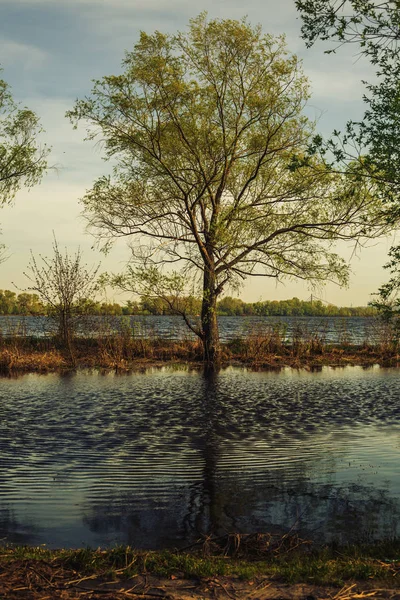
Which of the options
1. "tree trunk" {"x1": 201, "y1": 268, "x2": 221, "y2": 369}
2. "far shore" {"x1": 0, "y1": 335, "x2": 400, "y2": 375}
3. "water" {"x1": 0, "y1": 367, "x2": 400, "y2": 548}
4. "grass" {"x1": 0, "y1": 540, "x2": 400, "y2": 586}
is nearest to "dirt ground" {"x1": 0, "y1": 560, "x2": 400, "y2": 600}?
"grass" {"x1": 0, "y1": 540, "x2": 400, "y2": 586}

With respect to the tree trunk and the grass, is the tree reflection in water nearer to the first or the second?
the grass

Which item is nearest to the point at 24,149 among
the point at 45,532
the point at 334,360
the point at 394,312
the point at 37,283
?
the point at 37,283

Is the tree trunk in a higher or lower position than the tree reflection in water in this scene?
higher

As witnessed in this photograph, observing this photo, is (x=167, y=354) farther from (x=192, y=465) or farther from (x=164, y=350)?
(x=192, y=465)

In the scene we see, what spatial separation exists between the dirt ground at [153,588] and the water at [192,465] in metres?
1.18

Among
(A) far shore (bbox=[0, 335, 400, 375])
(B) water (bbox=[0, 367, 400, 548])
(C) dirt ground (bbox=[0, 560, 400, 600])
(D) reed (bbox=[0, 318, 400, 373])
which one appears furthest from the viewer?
(D) reed (bbox=[0, 318, 400, 373])

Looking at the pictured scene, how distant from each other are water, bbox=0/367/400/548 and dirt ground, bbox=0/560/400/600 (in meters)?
1.18

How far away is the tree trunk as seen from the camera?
27500 millimetres

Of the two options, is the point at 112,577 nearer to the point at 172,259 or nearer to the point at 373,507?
the point at 373,507

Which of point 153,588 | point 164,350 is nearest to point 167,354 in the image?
point 164,350

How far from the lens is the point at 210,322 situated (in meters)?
28.4

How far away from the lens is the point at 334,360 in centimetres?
2994

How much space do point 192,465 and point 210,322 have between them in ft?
60.0

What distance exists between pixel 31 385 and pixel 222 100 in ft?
46.7
